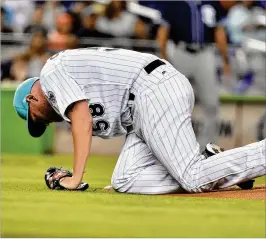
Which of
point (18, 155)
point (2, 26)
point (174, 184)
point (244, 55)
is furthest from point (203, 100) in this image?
point (174, 184)

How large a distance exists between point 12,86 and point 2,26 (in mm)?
1389

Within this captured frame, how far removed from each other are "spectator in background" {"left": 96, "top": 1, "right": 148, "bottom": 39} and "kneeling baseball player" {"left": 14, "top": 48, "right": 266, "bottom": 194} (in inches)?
294

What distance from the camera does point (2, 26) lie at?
1490cm

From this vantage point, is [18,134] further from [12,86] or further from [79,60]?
[79,60]

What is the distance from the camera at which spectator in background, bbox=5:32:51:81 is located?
14078mm

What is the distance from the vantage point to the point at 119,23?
1471 centimetres

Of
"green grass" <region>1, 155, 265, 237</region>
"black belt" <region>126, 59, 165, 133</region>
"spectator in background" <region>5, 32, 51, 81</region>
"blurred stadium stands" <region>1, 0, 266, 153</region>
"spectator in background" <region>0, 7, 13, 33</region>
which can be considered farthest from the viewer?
"spectator in background" <region>0, 7, 13, 33</region>

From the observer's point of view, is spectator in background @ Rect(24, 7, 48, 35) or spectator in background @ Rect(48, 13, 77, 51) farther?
spectator in background @ Rect(24, 7, 48, 35)

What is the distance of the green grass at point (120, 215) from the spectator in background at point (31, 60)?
6.76 metres

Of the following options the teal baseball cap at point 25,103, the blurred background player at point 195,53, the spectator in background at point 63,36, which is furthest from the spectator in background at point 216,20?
the teal baseball cap at point 25,103

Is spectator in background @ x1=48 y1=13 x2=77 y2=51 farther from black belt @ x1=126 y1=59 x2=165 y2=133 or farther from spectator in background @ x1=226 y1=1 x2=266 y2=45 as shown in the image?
black belt @ x1=126 y1=59 x2=165 y2=133

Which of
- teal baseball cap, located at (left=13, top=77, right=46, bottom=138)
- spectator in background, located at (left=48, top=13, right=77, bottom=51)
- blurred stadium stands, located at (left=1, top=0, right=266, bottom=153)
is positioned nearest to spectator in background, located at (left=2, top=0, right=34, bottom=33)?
blurred stadium stands, located at (left=1, top=0, right=266, bottom=153)

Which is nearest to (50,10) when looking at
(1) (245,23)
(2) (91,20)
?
(2) (91,20)

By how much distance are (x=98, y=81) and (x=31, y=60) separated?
7.45 metres
